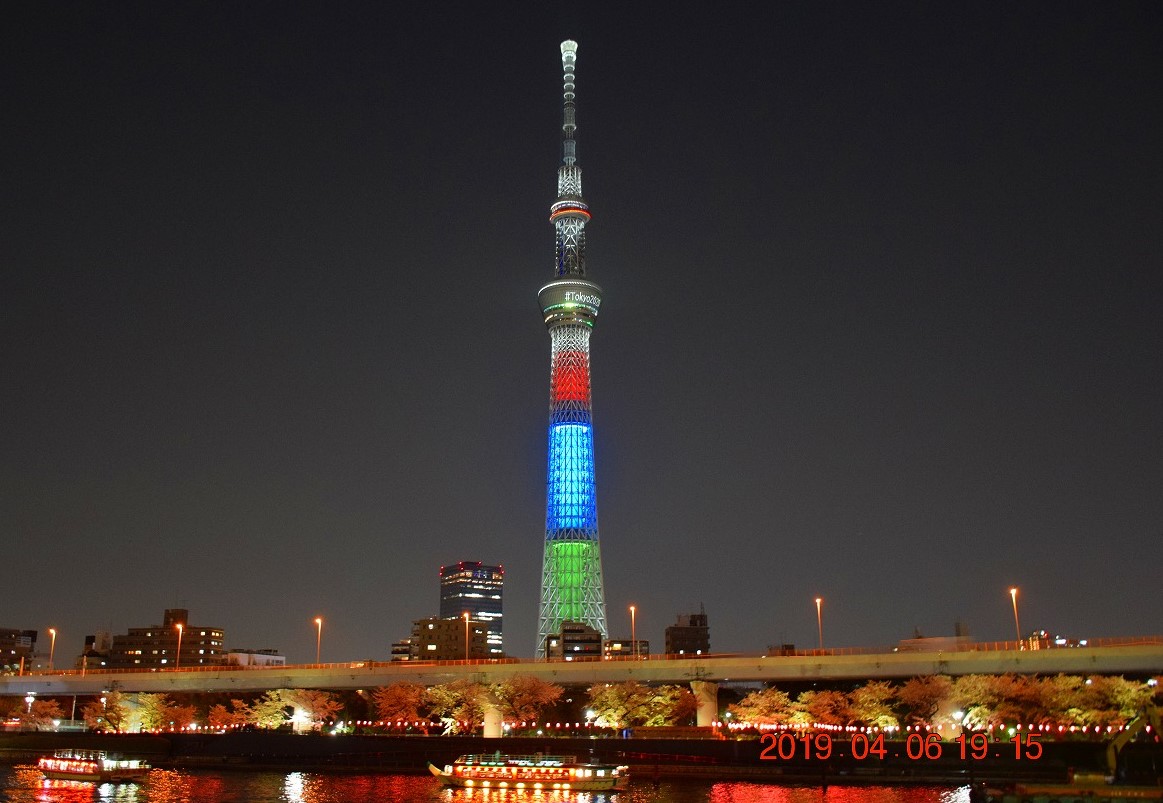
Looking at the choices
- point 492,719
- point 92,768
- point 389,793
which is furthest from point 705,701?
point 92,768

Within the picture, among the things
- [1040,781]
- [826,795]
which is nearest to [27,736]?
[826,795]

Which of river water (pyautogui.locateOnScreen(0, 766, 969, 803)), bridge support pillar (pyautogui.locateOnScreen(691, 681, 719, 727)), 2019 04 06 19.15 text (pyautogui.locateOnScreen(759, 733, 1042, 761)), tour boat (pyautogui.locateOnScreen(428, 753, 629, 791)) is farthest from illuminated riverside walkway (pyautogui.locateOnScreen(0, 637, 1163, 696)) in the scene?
tour boat (pyautogui.locateOnScreen(428, 753, 629, 791))

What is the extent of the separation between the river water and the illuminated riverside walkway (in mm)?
17408

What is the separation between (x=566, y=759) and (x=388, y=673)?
35.6m

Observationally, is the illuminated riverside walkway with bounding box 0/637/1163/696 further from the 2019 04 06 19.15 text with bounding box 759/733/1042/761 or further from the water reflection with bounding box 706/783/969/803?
the water reflection with bounding box 706/783/969/803

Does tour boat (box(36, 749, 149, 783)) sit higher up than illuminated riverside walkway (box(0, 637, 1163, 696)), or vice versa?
illuminated riverside walkway (box(0, 637, 1163, 696))

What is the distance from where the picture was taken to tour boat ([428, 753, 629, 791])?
74188mm

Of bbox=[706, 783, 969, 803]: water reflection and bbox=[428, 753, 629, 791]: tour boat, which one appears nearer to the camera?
bbox=[706, 783, 969, 803]: water reflection

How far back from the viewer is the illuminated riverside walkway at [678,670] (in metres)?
84.0

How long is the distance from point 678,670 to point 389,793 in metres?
32.8

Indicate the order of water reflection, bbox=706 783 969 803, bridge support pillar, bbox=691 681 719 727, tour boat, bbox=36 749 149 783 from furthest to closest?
bridge support pillar, bbox=691 681 719 727, tour boat, bbox=36 749 149 783, water reflection, bbox=706 783 969 803

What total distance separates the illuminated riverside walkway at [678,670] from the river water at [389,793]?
57.1ft

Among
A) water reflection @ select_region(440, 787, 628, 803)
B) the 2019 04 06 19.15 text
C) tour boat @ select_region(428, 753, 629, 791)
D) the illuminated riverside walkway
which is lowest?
water reflection @ select_region(440, 787, 628, 803)

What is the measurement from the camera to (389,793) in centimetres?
7469
